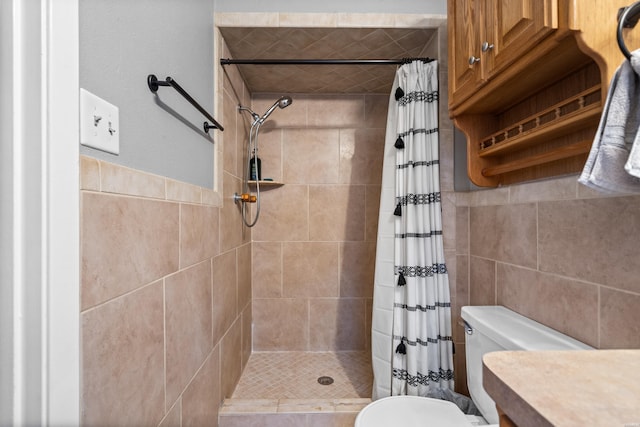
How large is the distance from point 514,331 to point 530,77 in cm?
82

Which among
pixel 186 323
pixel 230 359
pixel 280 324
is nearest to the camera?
pixel 186 323

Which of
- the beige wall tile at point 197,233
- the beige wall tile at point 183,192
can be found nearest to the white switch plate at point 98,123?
the beige wall tile at point 183,192

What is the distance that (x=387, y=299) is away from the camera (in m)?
1.50

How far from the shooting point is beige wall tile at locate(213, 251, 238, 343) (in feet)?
4.50

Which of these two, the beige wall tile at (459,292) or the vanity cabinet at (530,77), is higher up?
the vanity cabinet at (530,77)

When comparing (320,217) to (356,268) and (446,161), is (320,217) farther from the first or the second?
(446,161)

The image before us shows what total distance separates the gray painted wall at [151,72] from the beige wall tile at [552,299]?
4.26 feet

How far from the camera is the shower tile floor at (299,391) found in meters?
1.41

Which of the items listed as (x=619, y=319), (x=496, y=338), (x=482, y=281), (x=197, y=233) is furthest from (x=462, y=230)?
(x=197, y=233)

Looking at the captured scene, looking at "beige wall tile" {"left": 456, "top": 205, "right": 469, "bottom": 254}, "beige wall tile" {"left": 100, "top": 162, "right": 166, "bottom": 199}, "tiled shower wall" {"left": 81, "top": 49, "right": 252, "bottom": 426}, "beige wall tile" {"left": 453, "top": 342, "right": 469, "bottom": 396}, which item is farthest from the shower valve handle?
"beige wall tile" {"left": 453, "top": 342, "right": 469, "bottom": 396}

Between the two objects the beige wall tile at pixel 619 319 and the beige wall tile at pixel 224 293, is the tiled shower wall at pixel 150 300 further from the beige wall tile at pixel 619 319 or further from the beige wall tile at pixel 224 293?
the beige wall tile at pixel 619 319

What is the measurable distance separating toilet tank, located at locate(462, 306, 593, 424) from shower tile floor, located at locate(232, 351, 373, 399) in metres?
0.74

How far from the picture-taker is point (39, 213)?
1.60 ft

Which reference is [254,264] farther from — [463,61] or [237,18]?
[463,61]
